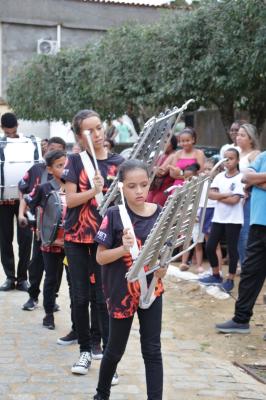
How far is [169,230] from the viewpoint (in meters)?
4.09

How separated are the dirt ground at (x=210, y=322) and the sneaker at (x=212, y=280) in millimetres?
104

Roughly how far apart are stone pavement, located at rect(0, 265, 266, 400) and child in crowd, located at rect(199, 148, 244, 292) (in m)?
1.60

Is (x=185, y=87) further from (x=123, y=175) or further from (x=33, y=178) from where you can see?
(x=123, y=175)

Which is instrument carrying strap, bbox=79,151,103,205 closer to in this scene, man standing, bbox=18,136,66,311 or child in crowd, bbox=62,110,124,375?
child in crowd, bbox=62,110,124,375

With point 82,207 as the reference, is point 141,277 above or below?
below

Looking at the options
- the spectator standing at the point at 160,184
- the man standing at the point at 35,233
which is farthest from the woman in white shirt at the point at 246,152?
the man standing at the point at 35,233

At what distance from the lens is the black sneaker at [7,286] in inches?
334

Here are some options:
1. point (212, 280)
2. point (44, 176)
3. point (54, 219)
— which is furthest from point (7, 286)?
point (212, 280)

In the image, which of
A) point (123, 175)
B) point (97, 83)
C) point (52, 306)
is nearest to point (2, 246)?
point (52, 306)

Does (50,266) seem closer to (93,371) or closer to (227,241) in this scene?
(93,371)

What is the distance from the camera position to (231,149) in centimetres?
833

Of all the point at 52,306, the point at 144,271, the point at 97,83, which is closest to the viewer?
the point at 144,271

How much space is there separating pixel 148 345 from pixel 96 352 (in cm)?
152

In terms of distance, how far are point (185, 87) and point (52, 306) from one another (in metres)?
7.42
